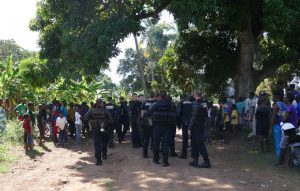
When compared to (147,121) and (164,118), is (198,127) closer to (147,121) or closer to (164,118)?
(164,118)

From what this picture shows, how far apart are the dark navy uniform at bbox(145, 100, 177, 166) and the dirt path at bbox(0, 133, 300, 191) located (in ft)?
1.84

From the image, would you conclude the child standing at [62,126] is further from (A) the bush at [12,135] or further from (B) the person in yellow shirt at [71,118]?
(A) the bush at [12,135]

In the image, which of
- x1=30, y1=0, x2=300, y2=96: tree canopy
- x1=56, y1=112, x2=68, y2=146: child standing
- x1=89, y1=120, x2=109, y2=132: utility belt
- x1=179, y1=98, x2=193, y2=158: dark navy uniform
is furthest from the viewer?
x1=56, y1=112, x2=68, y2=146: child standing

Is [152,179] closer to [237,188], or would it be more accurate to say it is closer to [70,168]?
[237,188]

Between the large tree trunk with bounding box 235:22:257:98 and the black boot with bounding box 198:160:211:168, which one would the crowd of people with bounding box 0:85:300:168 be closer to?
the black boot with bounding box 198:160:211:168

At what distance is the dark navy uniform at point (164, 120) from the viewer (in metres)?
10.4

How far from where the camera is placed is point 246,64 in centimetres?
1750

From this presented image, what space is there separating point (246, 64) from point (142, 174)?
373 inches

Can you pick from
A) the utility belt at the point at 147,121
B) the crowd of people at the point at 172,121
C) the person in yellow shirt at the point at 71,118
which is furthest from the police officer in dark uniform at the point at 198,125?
the person in yellow shirt at the point at 71,118

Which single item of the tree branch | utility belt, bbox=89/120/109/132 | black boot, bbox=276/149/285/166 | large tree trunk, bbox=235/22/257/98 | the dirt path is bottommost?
the dirt path

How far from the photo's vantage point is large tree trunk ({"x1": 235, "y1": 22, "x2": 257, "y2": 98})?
17094 mm

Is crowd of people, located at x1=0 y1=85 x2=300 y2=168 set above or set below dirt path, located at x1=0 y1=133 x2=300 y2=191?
above

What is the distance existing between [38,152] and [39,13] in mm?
6920

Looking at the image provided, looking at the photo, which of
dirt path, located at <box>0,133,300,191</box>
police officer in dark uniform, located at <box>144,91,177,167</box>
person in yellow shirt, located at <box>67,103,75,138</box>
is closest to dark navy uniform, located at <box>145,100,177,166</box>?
police officer in dark uniform, located at <box>144,91,177,167</box>
